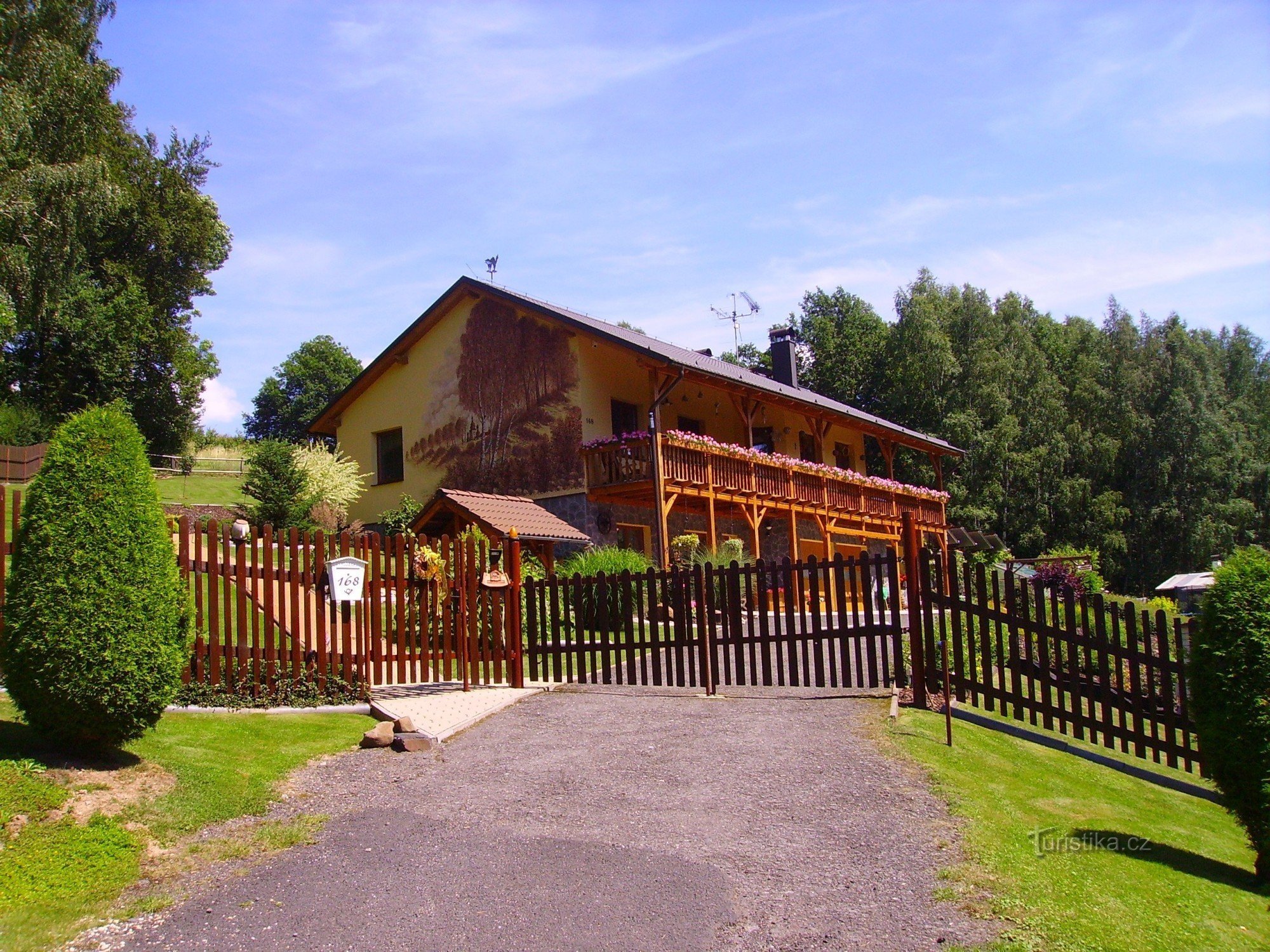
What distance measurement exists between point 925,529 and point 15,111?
88.1ft

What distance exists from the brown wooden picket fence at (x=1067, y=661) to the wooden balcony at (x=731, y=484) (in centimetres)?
792

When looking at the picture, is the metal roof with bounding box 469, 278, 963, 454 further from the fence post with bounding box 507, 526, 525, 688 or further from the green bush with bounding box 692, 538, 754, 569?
the fence post with bounding box 507, 526, 525, 688

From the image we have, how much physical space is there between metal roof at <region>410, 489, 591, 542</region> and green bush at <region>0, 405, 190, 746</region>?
28.1 feet

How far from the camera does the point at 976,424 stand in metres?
43.2

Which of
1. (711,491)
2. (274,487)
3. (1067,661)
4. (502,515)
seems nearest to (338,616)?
(502,515)

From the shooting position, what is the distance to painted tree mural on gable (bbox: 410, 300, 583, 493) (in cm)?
2173

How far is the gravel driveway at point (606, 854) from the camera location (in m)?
4.49

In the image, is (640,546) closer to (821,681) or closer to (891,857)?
(821,681)

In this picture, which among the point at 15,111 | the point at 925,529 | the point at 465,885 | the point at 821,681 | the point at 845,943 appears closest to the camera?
the point at 845,943

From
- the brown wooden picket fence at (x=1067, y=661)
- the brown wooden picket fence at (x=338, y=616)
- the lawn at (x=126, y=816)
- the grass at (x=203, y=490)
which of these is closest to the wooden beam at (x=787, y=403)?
the brown wooden picket fence at (x=338, y=616)

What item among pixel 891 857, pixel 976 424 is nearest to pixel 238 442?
pixel 976 424

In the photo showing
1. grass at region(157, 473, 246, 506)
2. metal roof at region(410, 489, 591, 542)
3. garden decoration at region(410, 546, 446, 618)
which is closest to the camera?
garden decoration at region(410, 546, 446, 618)

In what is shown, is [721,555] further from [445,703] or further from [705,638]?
[445,703]

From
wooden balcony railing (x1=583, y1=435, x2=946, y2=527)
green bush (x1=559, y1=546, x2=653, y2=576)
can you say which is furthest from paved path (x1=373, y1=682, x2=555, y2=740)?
wooden balcony railing (x1=583, y1=435, x2=946, y2=527)
